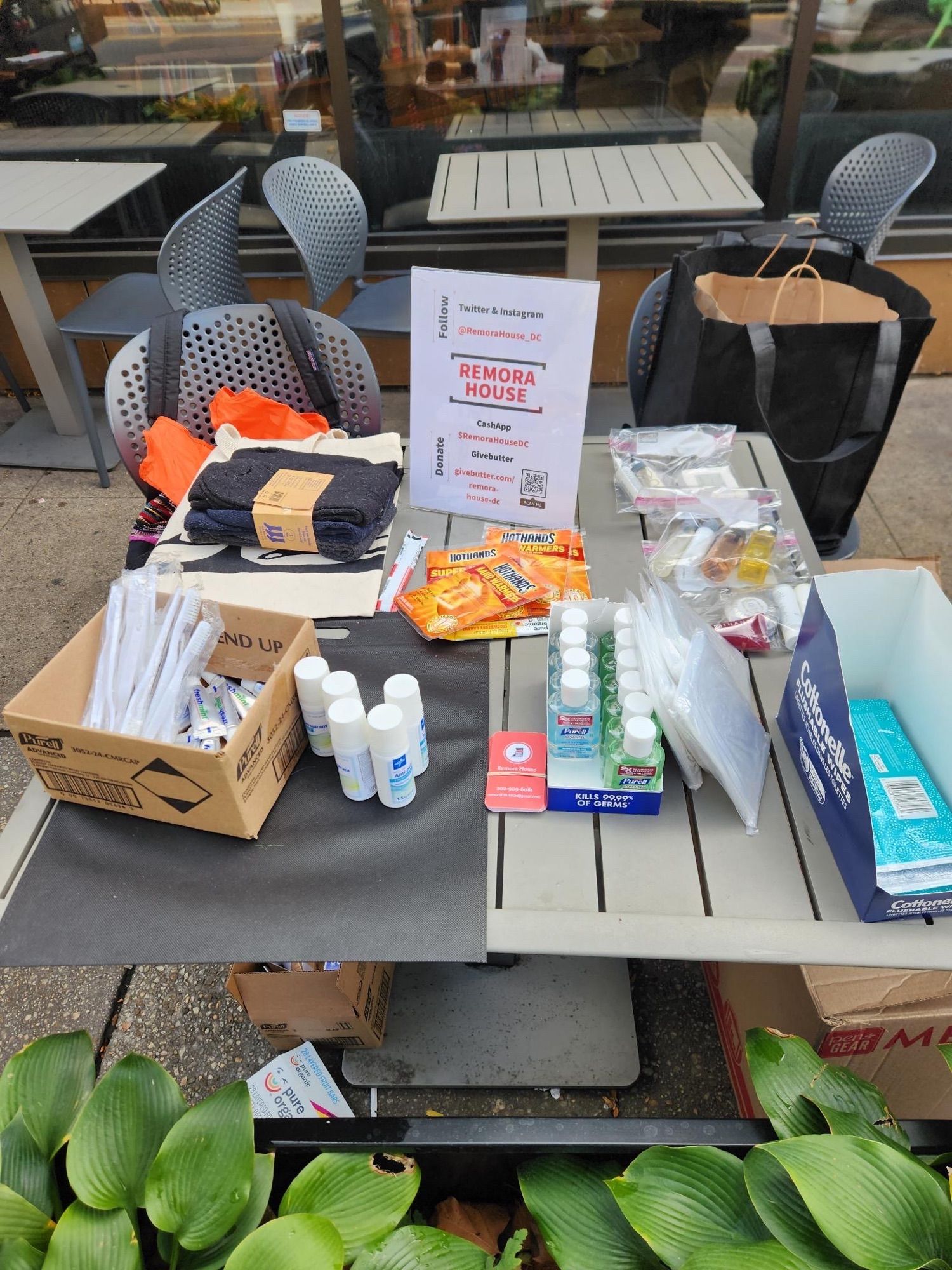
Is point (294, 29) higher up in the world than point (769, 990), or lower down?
higher up

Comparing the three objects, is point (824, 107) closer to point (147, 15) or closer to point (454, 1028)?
point (147, 15)

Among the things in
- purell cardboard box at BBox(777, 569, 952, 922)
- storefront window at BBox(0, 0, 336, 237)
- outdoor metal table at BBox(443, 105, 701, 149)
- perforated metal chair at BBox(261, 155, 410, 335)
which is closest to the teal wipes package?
purell cardboard box at BBox(777, 569, 952, 922)

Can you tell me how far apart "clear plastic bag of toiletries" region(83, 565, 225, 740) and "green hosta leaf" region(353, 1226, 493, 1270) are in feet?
2.10

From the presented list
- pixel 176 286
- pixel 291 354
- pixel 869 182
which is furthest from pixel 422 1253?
pixel 869 182

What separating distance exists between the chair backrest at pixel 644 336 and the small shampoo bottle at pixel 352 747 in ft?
4.97

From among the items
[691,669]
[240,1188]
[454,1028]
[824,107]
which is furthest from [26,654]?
[824,107]

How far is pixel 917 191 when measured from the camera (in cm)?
345

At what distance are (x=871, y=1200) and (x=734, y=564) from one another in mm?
884

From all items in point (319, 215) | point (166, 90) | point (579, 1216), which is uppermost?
point (166, 90)

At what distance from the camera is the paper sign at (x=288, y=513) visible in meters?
1.38

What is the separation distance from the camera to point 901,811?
0.95m

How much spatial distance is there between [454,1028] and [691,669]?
1.00 m

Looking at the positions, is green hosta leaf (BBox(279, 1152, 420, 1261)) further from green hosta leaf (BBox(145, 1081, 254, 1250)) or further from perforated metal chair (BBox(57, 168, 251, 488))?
perforated metal chair (BBox(57, 168, 251, 488))

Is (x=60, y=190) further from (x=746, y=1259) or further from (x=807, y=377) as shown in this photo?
(x=746, y=1259)
